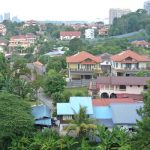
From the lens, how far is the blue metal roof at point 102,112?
23.4 m

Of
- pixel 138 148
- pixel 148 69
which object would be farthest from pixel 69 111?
pixel 148 69

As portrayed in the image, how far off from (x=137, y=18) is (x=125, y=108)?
61.3 m

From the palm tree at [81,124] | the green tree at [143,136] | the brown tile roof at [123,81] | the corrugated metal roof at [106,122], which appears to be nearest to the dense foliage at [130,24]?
the brown tile roof at [123,81]

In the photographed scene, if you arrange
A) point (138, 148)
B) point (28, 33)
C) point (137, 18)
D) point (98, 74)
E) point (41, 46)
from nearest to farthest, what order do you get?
point (138, 148) → point (98, 74) → point (41, 46) → point (137, 18) → point (28, 33)

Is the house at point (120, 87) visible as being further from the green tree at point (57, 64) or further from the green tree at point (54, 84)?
the green tree at point (57, 64)

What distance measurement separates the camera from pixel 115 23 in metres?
85.3

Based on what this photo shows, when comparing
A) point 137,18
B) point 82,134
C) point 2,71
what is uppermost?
point 137,18

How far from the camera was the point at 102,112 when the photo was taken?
2373 cm

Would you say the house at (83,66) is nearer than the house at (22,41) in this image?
Yes

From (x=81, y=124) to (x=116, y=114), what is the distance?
2836 millimetres

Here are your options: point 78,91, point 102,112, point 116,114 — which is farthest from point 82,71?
point 116,114

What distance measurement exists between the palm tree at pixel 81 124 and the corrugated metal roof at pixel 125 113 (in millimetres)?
1852

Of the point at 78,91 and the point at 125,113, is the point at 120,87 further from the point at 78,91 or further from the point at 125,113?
the point at 125,113

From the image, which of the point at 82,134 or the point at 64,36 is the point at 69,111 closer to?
the point at 82,134
